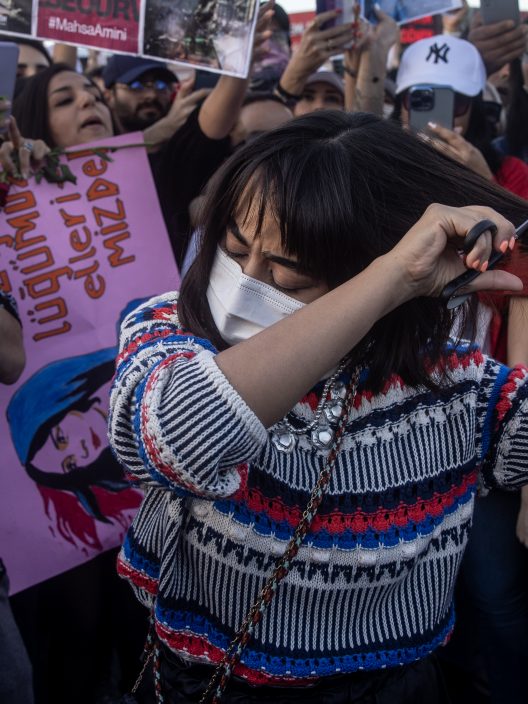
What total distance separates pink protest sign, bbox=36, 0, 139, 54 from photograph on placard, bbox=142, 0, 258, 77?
1.9 inches

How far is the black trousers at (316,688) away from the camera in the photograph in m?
1.40

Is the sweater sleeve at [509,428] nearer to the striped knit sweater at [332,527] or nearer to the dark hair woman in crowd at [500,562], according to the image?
the striped knit sweater at [332,527]

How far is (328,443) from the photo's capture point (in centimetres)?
135

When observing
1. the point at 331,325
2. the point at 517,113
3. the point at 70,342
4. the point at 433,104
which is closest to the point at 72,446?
the point at 70,342

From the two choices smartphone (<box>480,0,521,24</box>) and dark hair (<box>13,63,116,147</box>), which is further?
smartphone (<box>480,0,521,24</box>)

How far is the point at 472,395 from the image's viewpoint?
4.85 feet

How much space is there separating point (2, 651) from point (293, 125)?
123 centimetres

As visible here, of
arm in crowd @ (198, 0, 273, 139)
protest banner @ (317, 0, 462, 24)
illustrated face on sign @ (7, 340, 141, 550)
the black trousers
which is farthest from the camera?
protest banner @ (317, 0, 462, 24)

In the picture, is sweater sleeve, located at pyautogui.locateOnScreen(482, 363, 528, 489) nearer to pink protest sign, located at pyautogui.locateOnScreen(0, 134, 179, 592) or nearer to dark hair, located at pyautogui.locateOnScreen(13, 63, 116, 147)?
A: pink protest sign, located at pyautogui.locateOnScreen(0, 134, 179, 592)

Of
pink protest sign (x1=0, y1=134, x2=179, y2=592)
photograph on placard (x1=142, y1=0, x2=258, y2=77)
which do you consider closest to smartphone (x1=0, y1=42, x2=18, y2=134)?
pink protest sign (x1=0, y1=134, x2=179, y2=592)

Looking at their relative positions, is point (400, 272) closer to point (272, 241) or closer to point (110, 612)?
point (272, 241)

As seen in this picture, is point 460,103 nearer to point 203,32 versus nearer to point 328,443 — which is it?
point 203,32

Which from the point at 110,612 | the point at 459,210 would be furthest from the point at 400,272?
the point at 110,612

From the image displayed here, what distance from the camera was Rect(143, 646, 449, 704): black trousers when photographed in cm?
140
